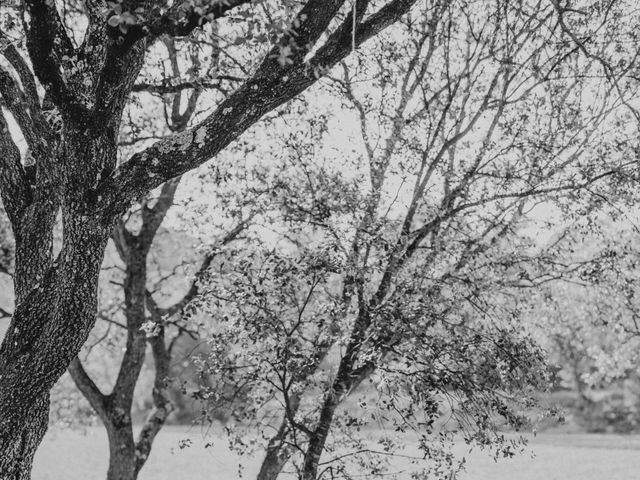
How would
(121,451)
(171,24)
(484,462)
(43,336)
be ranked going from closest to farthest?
(171,24), (43,336), (121,451), (484,462)

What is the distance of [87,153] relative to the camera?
6082 mm

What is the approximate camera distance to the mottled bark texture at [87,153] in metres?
5.94

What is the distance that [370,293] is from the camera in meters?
8.95

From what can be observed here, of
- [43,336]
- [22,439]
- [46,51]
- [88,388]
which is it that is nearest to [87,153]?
[46,51]

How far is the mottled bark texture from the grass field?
2087 centimetres

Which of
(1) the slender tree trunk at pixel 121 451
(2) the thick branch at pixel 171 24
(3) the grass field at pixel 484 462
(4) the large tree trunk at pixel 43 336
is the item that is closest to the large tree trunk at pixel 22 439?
(4) the large tree trunk at pixel 43 336

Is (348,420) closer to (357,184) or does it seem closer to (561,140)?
(357,184)

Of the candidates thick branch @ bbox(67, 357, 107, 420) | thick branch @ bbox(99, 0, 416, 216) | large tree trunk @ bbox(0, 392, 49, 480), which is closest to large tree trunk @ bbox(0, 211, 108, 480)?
large tree trunk @ bbox(0, 392, 49, 480)

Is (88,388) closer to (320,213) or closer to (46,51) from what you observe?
(320,213)

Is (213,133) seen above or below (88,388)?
above

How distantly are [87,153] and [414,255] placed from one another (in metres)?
4.77

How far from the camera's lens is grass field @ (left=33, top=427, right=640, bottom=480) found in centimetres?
3102

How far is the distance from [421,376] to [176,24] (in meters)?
4.45

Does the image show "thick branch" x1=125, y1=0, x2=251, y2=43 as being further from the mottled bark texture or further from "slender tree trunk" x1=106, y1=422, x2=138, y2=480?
"slender tree trunk" x1=106, y1=422, x2=138, y2=480
